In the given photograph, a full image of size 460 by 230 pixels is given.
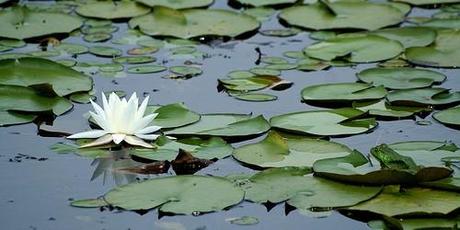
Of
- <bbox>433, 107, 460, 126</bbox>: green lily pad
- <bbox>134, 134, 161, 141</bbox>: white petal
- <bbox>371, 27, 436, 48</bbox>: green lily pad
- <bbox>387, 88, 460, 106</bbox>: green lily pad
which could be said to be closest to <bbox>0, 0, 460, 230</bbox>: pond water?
<bbox>433, 107, 460, 126</bbox>: green lily pad

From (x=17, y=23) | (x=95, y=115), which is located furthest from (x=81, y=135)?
(x=17, y=23)

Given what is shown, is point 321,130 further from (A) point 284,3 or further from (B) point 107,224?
(A) point 284,3

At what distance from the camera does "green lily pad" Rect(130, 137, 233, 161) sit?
11.6 ft

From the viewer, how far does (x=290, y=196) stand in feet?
10.5

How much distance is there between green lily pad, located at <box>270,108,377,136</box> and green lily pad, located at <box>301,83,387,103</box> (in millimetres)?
154

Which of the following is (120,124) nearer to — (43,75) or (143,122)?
(143,122)

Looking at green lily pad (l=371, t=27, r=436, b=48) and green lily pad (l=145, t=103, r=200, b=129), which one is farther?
green lily pad (l=371, t=27, r=436, b=48)

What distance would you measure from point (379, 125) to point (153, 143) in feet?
2.92

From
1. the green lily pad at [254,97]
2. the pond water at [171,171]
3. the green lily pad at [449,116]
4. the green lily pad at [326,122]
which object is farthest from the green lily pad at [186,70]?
the green lily pad at [449,116]

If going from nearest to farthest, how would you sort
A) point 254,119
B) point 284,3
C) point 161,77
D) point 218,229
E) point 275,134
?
1. point 218,229
2. point 275,134
3. point 254,119
4. point 161,77
5. point 284,3

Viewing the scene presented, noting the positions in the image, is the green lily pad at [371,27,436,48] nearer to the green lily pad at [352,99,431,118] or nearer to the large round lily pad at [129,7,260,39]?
the large round lily pad at [129,7,260,39]

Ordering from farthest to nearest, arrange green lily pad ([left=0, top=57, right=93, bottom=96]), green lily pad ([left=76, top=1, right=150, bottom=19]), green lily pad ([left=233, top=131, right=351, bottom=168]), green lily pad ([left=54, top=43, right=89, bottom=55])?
green lily pad ([left=76, top=1, right=150, bottom=19])
green lily pad ([left=54, top=43, right=89, bottom=55])
green lily pad ([left=0, top=57, right=93, bottom=96])
green lily pad ([left=233, top=131, right=351, bottom=168])

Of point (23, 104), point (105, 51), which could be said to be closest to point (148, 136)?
point (23, 104)

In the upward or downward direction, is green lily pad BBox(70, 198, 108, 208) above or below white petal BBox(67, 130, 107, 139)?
below
